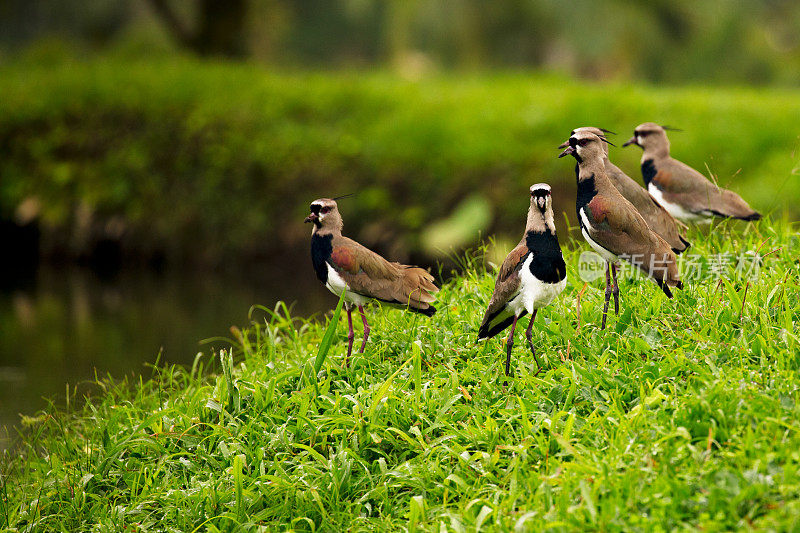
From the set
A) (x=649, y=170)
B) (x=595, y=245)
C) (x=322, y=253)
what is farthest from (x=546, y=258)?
(x=649, y=170)

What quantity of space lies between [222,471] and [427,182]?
666 centimetres

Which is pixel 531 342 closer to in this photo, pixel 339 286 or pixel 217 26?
pixel 339 286

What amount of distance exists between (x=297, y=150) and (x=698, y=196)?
7.13 metres

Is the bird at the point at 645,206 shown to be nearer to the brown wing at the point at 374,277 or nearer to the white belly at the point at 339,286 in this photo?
the brown wing at the point at 374,277

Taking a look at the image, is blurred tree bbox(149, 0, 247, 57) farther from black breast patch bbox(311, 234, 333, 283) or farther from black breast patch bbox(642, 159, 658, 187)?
black breast patch bbox(311, 234, 333, 283)

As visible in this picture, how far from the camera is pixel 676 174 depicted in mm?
5105

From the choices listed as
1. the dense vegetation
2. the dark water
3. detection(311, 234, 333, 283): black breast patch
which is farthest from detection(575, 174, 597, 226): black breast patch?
the dense vegetation

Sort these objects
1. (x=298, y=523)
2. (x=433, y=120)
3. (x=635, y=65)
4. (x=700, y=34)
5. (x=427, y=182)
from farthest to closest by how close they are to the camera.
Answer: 1. (x=635, y=65)
2. (x=700, y=34)
3. (x=433, y=120)
4. (x=427, y=182)
5. (x=298, y=523)

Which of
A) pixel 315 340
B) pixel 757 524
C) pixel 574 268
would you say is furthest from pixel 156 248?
pixel 757 524

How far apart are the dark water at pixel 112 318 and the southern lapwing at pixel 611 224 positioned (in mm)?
3616

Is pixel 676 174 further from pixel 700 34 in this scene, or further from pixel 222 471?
pixel 700 34

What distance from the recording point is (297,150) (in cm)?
1135

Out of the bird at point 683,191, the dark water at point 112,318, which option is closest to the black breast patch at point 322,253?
the bird at point 683,191

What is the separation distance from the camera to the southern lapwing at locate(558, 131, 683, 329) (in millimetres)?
3998
